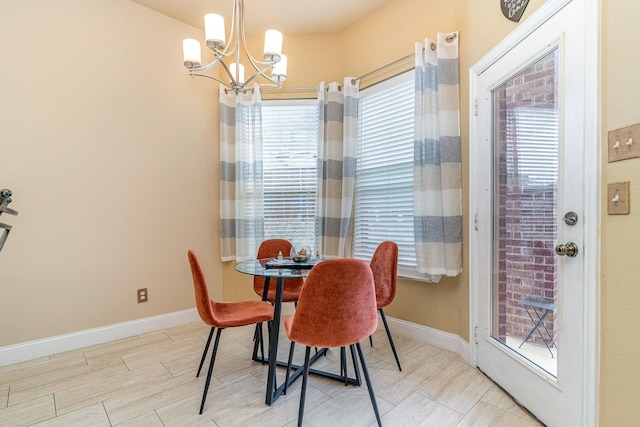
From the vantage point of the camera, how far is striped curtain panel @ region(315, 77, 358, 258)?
2.99m

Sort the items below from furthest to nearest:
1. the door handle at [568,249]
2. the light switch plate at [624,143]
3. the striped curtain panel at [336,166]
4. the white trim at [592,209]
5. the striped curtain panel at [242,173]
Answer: the striped curtain panel at [242,173] → the striped curtain panel at [336,166] → the door handle at [568,249] → the white trim at [592,209] → the light switch plate at [624,143]

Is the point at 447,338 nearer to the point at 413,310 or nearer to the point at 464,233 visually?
the point at 413,310

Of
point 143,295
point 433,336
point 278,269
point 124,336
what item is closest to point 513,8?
point 278,269

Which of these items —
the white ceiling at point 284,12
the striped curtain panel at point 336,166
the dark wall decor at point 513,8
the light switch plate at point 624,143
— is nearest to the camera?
the light switch plate at point 624,143

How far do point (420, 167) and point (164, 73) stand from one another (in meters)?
2.64

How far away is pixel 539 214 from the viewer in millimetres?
1664

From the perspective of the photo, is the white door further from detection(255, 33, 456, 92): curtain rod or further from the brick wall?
detection(255, 33, 456, 92): curtain rod

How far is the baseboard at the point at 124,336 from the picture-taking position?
2.29 meters

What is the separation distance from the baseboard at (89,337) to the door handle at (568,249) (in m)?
3.14

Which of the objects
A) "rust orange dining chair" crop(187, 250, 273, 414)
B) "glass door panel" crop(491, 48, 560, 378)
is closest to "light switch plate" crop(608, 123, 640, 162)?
"glass door panel" crop(491, 48, 560, 378)

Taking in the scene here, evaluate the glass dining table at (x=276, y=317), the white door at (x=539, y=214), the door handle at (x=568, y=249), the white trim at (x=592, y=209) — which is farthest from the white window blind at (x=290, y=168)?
the white trim at (x=592, y=209)

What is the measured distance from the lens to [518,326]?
1.79m

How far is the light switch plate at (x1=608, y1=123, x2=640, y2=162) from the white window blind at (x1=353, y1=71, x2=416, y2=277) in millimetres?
1505

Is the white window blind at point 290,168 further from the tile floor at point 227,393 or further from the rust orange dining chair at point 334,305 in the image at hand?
the rust orange dining chair at point 334,305
